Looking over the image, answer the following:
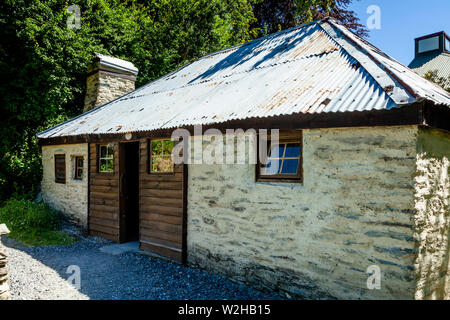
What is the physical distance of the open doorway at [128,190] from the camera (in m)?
7.58

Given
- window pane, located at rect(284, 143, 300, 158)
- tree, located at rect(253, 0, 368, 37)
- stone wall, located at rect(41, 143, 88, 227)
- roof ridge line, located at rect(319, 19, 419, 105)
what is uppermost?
tree, located at rect(253, 0, 368, 37)

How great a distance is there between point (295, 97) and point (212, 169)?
6.44 feet

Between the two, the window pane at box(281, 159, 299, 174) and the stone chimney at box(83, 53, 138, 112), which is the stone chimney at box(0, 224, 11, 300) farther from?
the stone chimney at box(83, 53, 138, 112)

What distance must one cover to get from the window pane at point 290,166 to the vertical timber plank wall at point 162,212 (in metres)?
2.17

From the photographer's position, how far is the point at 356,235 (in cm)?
391

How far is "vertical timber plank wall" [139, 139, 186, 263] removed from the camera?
606cm

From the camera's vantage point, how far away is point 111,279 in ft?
17.6

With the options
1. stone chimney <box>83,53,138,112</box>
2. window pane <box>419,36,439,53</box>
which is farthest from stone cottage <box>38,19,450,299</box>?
window pane <box>419,36,439,53</box>

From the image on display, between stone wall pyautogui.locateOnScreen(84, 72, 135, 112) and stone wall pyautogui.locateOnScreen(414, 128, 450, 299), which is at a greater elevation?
stone wall pyautogui.locateOnScreen(84, 72, 135, 112)

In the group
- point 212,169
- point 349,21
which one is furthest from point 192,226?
point 349,21

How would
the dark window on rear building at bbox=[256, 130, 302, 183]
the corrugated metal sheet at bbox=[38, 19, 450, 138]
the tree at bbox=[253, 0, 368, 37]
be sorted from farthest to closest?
the tree at bbox=[253, 0, 368, 37], the dark window on rear building at bbox=[256, 130, 302, 183], the corrugated metal sheet at bbox=[38, 19, 450, 138]

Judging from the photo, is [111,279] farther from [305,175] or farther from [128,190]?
[305,175]

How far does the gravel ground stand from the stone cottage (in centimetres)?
28
